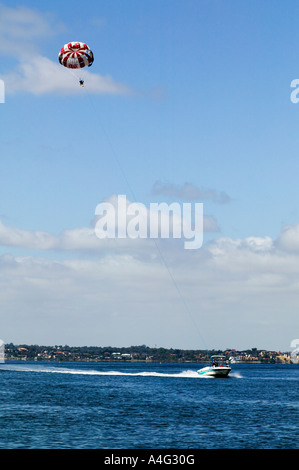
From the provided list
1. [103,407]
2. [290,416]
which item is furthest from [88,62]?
[290,416]

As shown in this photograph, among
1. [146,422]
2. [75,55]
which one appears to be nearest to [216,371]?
[146,422]

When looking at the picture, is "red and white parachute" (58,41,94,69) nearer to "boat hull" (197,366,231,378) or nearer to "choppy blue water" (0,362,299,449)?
"choppy blue water" (0,362,299,449)

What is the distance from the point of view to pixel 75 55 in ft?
240

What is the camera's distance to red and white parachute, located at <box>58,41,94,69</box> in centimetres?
7319

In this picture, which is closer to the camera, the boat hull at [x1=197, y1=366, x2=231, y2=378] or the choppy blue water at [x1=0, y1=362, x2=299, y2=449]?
the choppy blue water at [x1=0, y1=362, x2=299, y2=449]

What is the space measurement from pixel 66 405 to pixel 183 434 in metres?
27.9

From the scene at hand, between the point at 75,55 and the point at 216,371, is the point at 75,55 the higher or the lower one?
the higher one

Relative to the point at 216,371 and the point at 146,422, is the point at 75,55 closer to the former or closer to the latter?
the point at 146,422

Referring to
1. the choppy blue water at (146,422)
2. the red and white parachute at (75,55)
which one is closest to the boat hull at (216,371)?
the choppy blue water at (146,422)

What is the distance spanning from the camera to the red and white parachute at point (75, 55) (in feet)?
240

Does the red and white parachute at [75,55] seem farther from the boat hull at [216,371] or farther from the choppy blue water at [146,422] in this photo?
the boat hull at [216,371]

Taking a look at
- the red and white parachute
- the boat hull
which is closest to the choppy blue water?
the red and white parachute

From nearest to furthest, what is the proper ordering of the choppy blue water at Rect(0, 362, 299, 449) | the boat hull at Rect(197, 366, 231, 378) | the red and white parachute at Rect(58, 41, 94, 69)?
1. the choppy blue water at Rect(0, 362, 299, 449)
2. the red and white parachute at Rect(58, 41, 94, 69)
3. the boat hull at Rect(197, 366, 231, 378)
